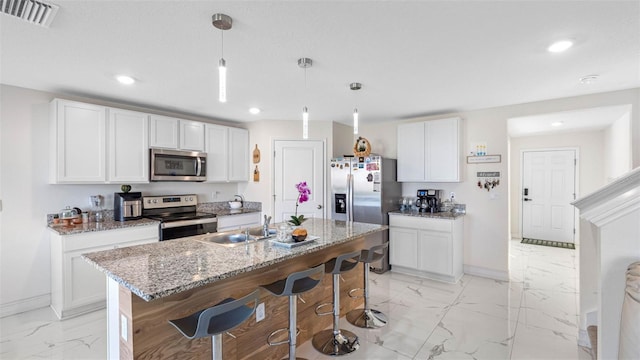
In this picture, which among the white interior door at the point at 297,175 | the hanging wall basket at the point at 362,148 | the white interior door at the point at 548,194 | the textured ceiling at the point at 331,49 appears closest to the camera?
the textured ceiling at the point at 331,49

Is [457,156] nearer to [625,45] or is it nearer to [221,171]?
[625,45]

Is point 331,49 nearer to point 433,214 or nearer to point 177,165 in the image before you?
point 177,165

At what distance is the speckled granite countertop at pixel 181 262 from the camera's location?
1432mm

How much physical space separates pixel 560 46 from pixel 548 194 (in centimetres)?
498

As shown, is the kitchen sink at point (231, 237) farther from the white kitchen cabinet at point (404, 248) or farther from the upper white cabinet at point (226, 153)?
the white kitchen cabinet at point (404, 248)

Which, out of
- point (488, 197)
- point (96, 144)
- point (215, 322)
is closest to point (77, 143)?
point (96, 144)

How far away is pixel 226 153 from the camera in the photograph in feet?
15.1

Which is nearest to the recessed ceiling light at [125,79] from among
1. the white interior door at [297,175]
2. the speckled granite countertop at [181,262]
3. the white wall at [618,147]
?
the speckled granite countertop at [181,262]

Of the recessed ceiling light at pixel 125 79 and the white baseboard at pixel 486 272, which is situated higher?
the recessed ceiling light at pixel 125 79

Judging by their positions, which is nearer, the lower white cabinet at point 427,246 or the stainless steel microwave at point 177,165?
the stainless steel microwave at point 177,165

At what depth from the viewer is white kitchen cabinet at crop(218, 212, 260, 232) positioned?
164 inches

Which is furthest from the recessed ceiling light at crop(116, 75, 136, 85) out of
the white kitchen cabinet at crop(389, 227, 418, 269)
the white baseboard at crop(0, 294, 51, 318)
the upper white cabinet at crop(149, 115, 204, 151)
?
the white kitchen cabinet at crop(389, 227, 418, 269)

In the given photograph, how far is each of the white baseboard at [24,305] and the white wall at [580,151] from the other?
7.89 meters

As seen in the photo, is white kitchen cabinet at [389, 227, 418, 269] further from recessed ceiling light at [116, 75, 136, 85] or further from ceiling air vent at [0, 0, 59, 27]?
ceiling air vent at [0, 0, 59, 27]
